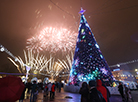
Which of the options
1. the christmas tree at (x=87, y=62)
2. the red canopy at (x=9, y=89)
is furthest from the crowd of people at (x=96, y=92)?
the christmas tree at (x=87, y=62)

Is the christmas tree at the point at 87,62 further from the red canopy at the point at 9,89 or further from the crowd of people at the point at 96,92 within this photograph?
the red canopy at the point at 9,89

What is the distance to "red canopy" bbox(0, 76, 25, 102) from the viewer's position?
7.00ft

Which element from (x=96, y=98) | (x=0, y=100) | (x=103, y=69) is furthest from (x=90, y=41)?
(x=0, y=100)

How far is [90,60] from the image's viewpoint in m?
12.6

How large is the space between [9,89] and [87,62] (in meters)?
11.2

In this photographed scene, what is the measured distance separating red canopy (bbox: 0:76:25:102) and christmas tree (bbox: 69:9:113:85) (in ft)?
34.7

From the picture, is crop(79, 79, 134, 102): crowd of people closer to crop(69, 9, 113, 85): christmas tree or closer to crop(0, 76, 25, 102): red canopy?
crop(0, 76, 25, 102): red canopy

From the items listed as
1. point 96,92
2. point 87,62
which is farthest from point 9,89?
point 87,62

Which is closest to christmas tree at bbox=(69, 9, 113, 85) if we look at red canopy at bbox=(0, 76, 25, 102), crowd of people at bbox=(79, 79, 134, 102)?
crowd of people at bbox=(79, 79, 134, 102)

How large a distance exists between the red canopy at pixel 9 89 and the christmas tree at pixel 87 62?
417 inches

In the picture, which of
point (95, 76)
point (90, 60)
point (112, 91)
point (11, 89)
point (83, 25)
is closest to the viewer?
point (11, 89)

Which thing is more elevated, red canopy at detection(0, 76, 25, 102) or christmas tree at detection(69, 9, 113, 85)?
christmas tree at detection(69, 9, 113, 85)

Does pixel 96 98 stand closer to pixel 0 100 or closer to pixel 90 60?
pixel 0 100

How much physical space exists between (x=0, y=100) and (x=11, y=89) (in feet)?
0.96
